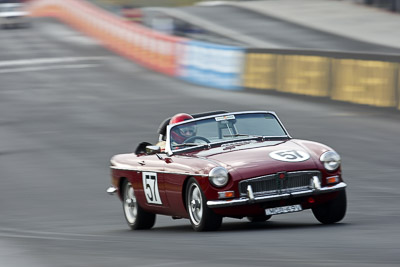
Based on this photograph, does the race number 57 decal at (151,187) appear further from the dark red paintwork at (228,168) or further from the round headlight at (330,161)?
the round headlight at (330,161)

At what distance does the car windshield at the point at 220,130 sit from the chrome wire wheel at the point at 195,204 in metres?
0.85

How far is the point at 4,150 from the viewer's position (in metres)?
20.2

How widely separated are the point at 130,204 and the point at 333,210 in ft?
9.19

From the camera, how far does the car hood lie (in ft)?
28.3

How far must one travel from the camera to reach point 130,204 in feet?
35.8

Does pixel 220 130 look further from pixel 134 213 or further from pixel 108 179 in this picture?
pixel 108 179

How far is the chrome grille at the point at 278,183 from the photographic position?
862 cm

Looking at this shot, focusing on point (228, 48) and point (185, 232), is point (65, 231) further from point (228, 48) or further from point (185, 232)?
point (228, 48)

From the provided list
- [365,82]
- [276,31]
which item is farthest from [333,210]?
[276,31]

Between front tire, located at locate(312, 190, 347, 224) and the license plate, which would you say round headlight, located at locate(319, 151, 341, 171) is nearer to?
front tire, located at locate(312, 190, 347, 224)

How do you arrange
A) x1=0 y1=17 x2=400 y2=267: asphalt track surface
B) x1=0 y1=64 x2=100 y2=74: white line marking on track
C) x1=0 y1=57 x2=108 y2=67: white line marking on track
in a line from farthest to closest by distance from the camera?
x1=0 y1=57 x2=108 y2=67: white line marking on track → x1=0 y1=64 x2=100 y2=74: white line marking on track → x1=0 y1=17 x2=400 y2=267: asphalt track surface

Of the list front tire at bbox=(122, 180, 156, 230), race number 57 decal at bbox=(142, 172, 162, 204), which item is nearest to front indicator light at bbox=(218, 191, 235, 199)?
race number 57 decal at bbox=(142, 172, 162, 204)

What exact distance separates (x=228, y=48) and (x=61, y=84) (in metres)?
7.63

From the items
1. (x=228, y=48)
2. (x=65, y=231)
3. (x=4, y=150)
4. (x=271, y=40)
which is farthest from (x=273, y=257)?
(x=271, y=40)
